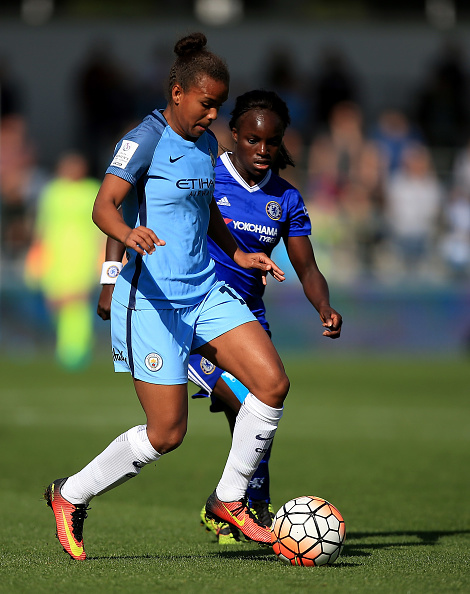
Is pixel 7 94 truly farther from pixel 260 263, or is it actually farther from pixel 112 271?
pixel 260 263

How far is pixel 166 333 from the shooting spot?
504 cm

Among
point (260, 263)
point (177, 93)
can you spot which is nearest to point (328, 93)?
point (260, 263)

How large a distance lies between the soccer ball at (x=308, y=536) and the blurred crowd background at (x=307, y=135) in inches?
388

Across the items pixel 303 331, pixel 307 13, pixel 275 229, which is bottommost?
pixel 303 331

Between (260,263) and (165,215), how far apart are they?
59 cm

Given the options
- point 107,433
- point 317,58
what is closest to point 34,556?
point 107,433

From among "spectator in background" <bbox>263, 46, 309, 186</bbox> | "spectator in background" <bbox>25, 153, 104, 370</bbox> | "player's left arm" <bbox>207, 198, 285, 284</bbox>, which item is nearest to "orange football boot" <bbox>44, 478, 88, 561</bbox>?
"player's left arm" <bbox>207, 198, 285, 284</bbox>

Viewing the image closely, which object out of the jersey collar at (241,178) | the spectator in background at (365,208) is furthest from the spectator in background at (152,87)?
the jersey collar at (241,178)

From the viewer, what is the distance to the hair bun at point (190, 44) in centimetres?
512

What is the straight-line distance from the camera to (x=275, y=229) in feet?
19.7

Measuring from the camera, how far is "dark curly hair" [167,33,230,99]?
5008mm

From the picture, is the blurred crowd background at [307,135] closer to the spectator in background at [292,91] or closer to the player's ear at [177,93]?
the spectator in background at [292,91]

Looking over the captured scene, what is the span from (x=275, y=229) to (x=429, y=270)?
12.9m

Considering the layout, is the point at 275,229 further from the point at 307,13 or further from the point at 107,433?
the point at 307,13
